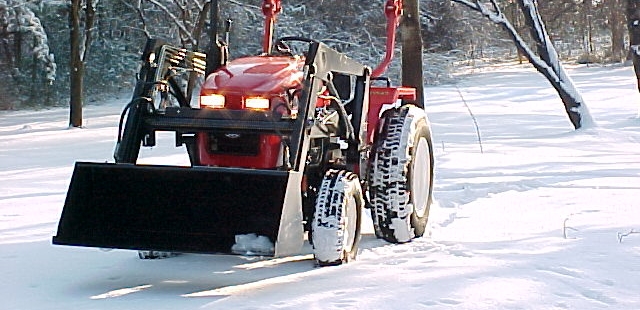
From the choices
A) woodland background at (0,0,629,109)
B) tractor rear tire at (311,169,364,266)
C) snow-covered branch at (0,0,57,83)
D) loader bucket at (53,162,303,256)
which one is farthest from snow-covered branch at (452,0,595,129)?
snow-covered branch at (0,0,57,83)

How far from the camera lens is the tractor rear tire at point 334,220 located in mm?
4688

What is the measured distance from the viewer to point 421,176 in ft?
20.8

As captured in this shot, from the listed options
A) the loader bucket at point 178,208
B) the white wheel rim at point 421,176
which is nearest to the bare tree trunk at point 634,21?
the white wheel rim at point 421,176

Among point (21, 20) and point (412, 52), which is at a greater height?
point (21, 20)

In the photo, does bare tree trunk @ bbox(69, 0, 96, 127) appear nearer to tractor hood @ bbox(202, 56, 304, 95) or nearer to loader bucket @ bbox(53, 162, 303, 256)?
tractor hood @ bbox(202, 56, 304, 95)

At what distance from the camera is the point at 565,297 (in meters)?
4.14

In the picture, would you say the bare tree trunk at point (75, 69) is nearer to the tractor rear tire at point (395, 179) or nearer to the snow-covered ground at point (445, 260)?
the snow-covered ground at point (445, 260)

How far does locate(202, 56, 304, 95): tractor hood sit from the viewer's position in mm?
4984

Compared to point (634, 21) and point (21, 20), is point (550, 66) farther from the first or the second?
point (21, 20)

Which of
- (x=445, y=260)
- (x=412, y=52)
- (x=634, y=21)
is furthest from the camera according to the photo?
(x=634, y=21)

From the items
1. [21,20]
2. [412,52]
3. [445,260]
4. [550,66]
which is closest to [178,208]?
[445,260]

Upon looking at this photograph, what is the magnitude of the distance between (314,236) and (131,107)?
1.32 m

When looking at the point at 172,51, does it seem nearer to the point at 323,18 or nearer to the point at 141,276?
the point at 141,276

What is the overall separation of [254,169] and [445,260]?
1346 mm
